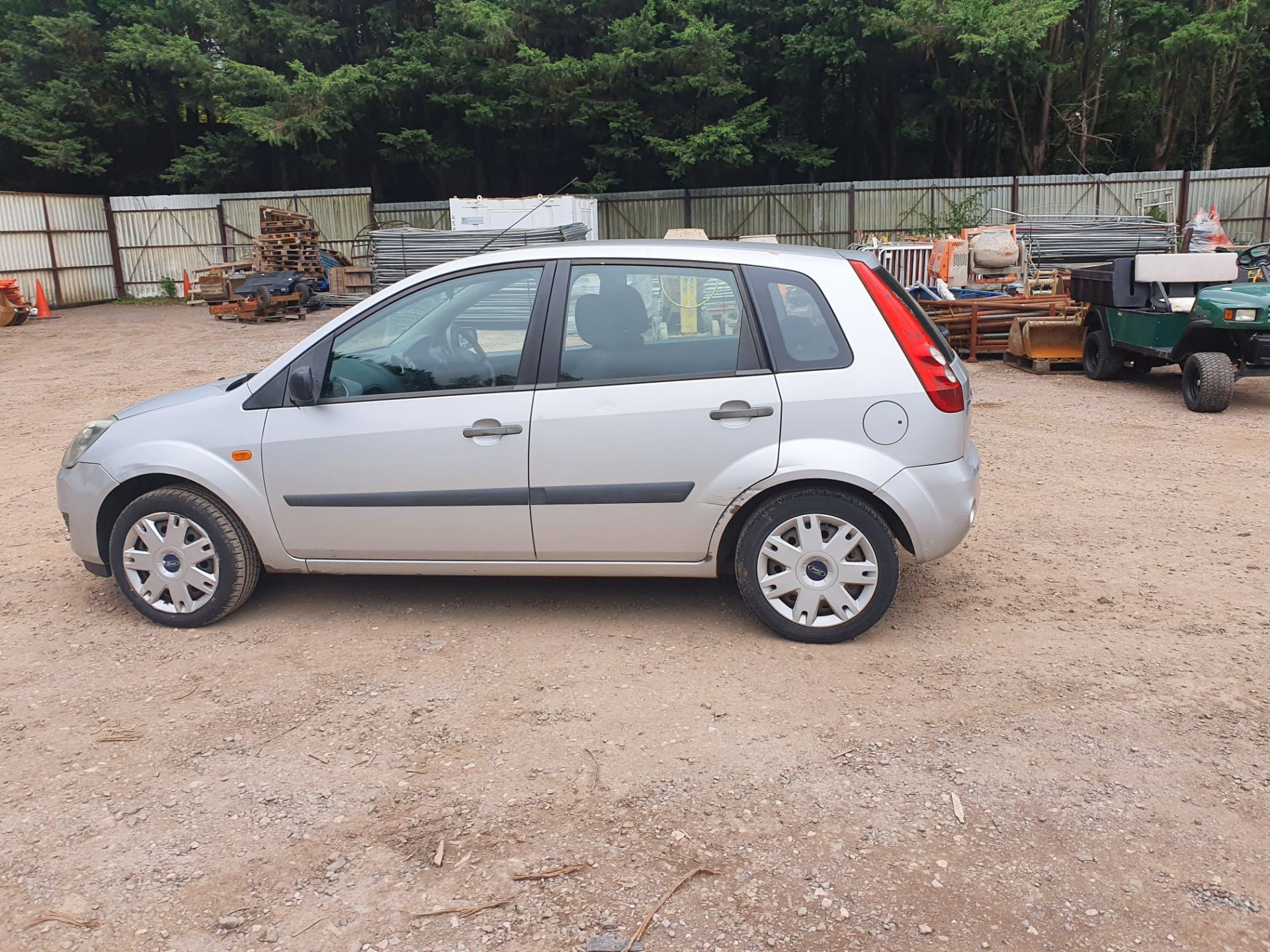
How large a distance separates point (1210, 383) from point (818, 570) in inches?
276

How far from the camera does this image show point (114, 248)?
28391 millimetres

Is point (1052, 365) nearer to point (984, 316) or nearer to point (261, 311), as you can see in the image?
point (984, 316)

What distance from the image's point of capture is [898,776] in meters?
3.42

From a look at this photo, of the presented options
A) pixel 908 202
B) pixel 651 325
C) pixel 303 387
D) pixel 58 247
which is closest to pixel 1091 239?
pixel 908 202

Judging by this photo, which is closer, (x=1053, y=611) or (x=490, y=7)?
(x=1053, y=611)

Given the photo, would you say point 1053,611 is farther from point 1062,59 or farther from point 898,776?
point 1062,59

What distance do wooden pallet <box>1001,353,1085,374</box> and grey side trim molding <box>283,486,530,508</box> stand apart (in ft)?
32.2

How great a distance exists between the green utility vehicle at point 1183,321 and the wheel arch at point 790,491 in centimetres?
669

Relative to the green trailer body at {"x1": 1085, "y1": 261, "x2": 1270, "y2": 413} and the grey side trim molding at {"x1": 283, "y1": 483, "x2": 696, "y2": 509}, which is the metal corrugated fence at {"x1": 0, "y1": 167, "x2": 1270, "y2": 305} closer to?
the green trailer body at {"x1": 1085, "y1": 261, "x2": 1270, "y2": 413}

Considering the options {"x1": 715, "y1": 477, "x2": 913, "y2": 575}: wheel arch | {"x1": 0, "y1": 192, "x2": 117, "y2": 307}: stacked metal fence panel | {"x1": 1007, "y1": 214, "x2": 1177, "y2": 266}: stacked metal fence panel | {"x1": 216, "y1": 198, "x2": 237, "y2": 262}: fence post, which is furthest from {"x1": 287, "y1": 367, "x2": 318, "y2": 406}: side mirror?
{"x1": 216, "y1": 198, "x2": 237, "y2": 262}: fence post

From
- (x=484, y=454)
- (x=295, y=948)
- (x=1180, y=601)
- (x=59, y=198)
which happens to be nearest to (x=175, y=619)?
(x=484, y=454)

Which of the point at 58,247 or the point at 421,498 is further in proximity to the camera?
the point at 58,247

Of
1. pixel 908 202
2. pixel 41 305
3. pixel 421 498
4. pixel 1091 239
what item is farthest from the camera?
pixel 908 202

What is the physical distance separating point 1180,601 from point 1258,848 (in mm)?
2123
